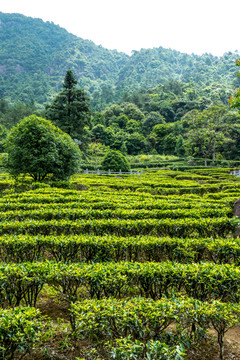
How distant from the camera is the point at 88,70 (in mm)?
178500

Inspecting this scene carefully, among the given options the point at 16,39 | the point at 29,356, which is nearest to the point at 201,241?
the point at 29,356

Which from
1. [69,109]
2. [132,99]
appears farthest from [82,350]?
[132,99]

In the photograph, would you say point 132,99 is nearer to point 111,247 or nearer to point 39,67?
point 111,247

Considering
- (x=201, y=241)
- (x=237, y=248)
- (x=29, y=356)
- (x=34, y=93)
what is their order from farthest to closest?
(x=34, y=93), (x=201, y=241), (x=237, y=248), (x=29, y=356)

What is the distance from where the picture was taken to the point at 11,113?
214 feet

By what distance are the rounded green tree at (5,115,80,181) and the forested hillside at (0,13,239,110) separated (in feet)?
329

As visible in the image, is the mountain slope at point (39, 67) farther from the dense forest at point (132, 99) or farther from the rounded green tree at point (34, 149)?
the rounded green tree at point (34, 149)

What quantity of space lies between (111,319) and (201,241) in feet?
9.45

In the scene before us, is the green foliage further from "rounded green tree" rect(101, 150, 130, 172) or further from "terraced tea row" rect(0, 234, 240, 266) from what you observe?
"rounded green tree" rect(101, 150, 130, 172)

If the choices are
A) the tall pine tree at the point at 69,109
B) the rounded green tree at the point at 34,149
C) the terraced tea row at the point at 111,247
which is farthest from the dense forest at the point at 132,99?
the terraced tea row at the point at 111,247

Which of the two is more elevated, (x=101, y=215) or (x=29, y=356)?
(x=101, y=215)

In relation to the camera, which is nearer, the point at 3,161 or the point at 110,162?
the point at 3,161

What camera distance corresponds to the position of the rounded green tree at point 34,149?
41.3 feet

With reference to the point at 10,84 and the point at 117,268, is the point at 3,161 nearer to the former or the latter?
the point at 117,268
